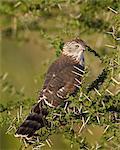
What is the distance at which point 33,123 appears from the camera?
4242 mm

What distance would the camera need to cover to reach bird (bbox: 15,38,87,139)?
167 inches

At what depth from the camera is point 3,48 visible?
438 inches

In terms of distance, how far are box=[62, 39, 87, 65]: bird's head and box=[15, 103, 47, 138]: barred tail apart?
0.87m

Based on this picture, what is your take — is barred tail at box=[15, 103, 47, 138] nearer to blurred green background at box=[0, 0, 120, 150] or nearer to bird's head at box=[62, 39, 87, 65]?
blurred green background at box=[0, 0, 120, 150]

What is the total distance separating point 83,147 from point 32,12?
1.97 m

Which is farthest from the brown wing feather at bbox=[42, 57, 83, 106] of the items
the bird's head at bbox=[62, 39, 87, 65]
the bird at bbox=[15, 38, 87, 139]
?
the bird's head at bbox=[62, 39, 87, 65]

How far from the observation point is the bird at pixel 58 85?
423 cm

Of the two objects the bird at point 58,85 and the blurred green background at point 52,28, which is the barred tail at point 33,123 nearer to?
the bird at point 58,85

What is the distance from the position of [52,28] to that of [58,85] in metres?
2.54

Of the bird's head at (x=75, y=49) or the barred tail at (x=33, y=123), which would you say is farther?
the bird's head at (x=75, y=49)

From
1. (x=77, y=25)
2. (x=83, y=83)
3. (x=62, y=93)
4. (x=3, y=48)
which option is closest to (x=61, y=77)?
(x=62, y=93)

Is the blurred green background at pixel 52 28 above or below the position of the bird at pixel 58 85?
below

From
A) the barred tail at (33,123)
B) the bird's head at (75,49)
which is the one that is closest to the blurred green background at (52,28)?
the bird's head at (75,49)

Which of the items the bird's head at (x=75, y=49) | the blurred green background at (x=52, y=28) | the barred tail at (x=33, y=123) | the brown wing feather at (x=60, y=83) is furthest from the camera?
the blurred green background at (x=52, y=28)
